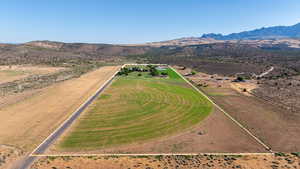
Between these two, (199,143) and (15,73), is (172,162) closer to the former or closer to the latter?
(199,143)

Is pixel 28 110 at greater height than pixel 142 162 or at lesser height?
greater

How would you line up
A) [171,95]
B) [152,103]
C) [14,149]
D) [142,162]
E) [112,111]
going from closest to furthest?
[142,162] → [14,149] → [112,111] → [152,103] → [171,95]

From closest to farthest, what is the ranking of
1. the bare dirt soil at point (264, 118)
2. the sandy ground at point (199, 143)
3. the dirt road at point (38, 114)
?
1. the sandy ground at point (199, 143)
2. the dirt road at point (38, 114)
3. the bare dirt soil at point (264, 118)

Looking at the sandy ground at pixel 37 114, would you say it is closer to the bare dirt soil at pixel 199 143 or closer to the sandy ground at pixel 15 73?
the bare dirt soil at pixel 199 143

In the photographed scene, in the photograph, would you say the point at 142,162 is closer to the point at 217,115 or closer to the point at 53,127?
the point at 53,127

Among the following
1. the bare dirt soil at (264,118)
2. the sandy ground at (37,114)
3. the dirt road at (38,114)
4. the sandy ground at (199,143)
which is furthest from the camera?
the bare dirt soil at (264,118)

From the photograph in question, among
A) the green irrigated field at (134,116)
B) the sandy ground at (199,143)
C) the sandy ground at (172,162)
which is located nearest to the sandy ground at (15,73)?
the green irrigated field at (134,116)

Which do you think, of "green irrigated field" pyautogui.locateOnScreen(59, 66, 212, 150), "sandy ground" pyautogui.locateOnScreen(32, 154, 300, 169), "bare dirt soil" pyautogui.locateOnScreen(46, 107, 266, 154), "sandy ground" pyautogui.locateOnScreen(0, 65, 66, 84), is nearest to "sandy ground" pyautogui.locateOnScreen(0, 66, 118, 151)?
"green irrigated field" pyautogui.locateOnScreen(59, 66, 212, 150)

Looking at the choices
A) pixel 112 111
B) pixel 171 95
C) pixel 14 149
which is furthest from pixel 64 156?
pixel 171 95
